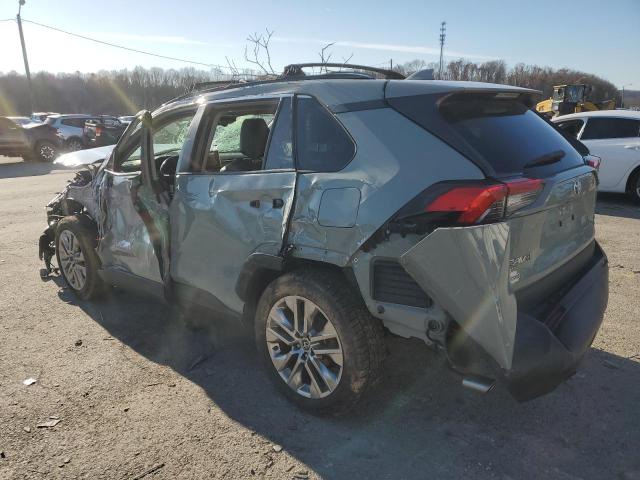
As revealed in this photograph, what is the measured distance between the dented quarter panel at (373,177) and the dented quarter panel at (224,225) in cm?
18

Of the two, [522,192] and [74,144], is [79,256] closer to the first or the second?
[522,192]

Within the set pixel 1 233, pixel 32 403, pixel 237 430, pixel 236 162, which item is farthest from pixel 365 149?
pixel 1 233

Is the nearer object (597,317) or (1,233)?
(597,317)

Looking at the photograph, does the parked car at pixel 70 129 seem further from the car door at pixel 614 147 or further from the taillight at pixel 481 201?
the taillight at pixel 481 201

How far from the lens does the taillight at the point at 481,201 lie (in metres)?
2.15

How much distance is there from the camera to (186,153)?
346cm

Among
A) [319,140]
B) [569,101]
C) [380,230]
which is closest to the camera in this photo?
[380,230]

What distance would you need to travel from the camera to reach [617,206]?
29.5 ft

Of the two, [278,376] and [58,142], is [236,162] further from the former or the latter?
[58,142]

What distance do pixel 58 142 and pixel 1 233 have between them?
14790 millimetres

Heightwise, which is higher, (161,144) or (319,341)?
(161,144)

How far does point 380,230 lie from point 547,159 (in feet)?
3.27

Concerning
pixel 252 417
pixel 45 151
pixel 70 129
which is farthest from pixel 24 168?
pixel 252 417

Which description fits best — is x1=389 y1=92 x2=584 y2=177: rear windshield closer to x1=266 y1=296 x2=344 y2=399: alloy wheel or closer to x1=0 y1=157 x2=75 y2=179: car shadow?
x1=266 y1=296 x2=344 y2=399: alloy wheel
